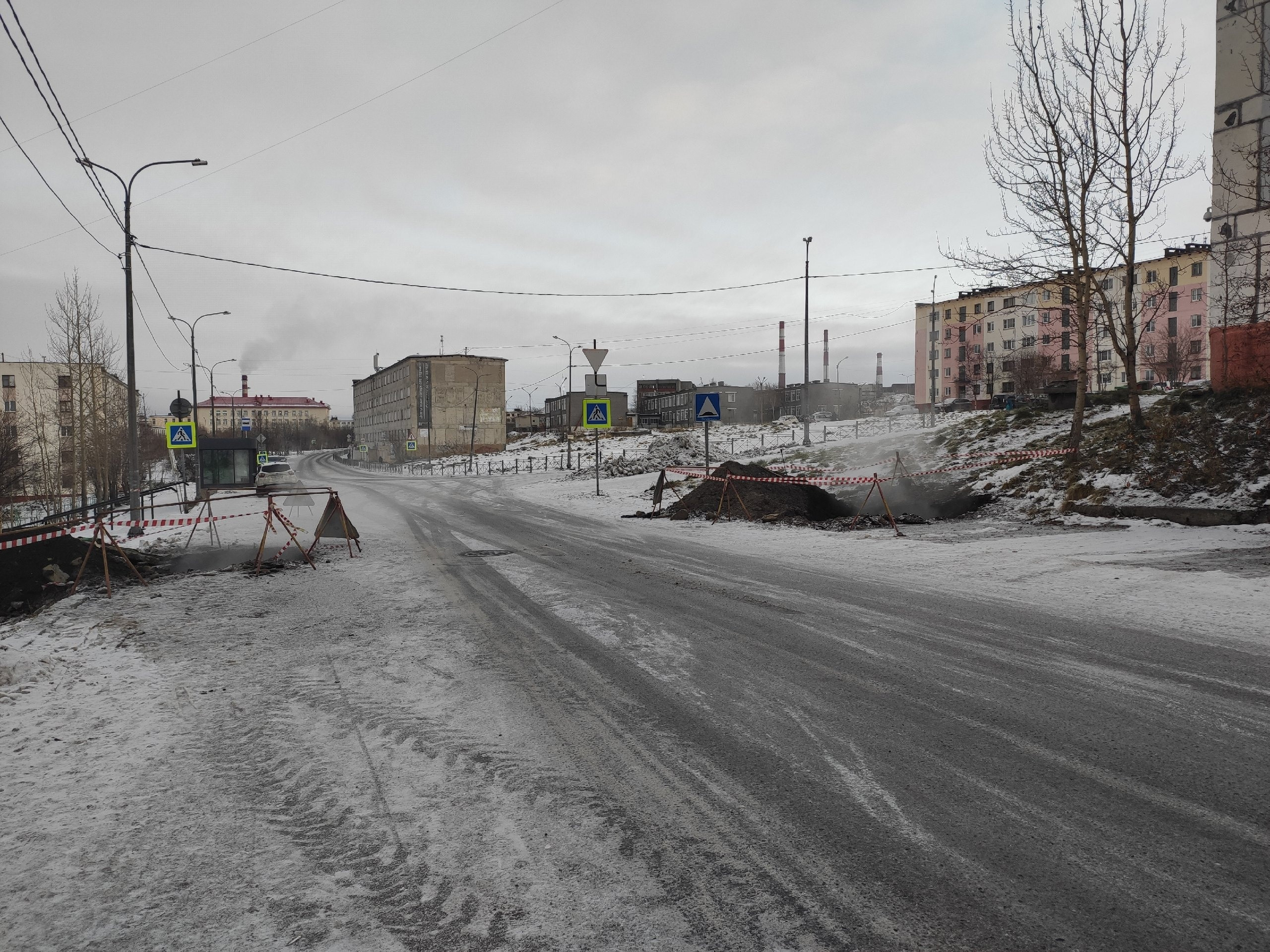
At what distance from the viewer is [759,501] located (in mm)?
17281

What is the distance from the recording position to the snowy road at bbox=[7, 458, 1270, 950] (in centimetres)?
282

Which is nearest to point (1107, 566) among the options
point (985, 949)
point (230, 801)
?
point (985, 949)

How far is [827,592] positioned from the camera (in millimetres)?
8891

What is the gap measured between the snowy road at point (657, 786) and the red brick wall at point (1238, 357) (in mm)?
10748

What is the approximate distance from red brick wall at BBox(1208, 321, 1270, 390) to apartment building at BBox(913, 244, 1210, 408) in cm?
3266

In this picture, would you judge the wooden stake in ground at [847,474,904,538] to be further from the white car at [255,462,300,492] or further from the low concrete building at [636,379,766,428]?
the low concrete building at [636,379,766,428]

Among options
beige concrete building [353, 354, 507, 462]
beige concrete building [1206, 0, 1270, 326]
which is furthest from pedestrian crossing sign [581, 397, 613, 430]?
beige concrete building [353, 354, 507, 462]

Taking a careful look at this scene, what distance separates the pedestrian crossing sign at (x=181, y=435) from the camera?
2345 cm

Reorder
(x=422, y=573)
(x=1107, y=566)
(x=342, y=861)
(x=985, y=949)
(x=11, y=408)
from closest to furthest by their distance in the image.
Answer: (x=985, y=949)
(x=342, y=861)
(x=1107, y=566)
(x=422, y=573)
(x=11, y=408)

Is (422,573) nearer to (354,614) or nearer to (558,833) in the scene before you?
(354,614)

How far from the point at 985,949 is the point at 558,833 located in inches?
72.2

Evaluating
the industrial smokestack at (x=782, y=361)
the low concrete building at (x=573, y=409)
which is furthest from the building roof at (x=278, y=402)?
the industrial smokestack at (x=782, y=361)

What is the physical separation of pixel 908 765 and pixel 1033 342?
2727 inches

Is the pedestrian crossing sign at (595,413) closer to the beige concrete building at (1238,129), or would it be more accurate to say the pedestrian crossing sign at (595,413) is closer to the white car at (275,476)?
the beige concrete building at (1238,129)
